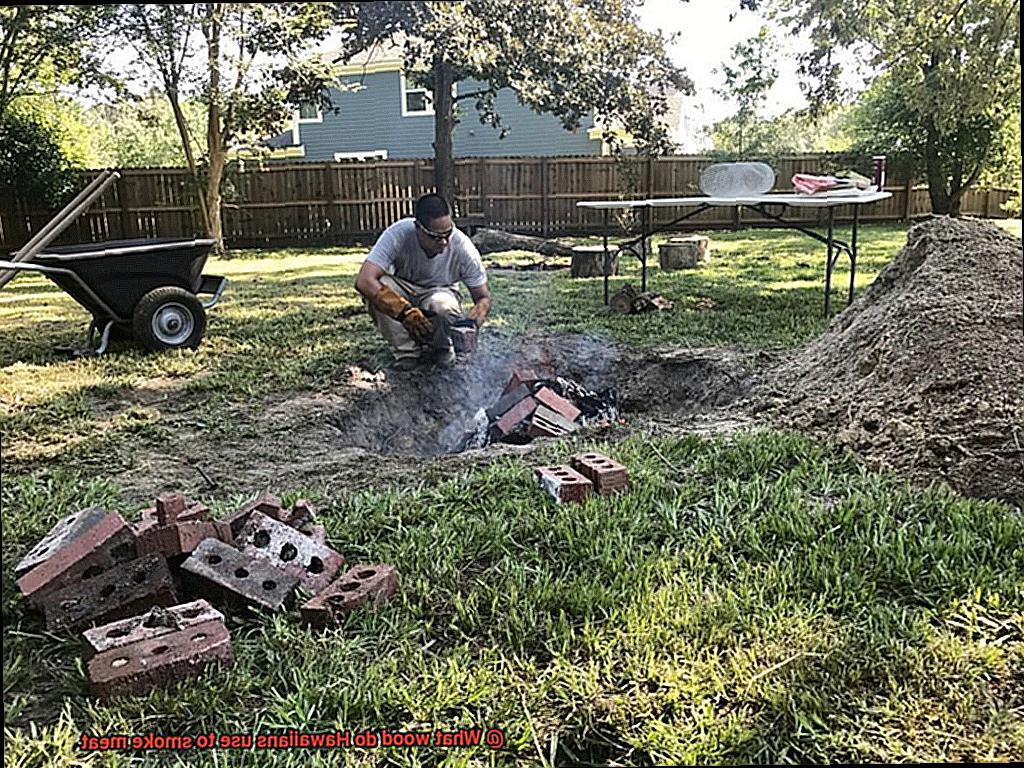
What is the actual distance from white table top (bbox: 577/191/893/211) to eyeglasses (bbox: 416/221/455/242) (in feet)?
1.06

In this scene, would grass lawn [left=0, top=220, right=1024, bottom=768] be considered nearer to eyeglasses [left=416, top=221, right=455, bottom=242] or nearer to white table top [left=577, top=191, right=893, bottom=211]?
eyeglasses [left=416, top=221, right=455, bottom=242]

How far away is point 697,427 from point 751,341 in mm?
1040

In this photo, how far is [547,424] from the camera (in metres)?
2.44

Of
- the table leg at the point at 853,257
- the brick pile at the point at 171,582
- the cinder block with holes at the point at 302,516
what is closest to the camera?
the brick pile at the point at 171,582

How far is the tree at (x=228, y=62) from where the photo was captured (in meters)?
→ 1.13

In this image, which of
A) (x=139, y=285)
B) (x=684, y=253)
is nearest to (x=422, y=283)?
(x=139, y=285)

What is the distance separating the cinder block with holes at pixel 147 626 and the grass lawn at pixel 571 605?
5 centimetres

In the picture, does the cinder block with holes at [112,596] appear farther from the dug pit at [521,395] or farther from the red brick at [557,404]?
the red brick at [557,404]

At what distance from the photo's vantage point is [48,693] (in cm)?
116

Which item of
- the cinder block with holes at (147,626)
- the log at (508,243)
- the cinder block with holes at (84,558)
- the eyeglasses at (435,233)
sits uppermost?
the eyeglasses at (435,233)

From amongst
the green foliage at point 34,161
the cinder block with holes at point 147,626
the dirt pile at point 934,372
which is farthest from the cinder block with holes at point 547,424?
the green foliage at point 34,161

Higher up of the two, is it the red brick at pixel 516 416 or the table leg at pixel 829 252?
the table leg at pixel 829 252

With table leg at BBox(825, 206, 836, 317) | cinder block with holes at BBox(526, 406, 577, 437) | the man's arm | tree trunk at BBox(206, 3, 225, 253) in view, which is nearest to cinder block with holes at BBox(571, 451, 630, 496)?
cinder block with holes at BBox(526, 406, 577, 437)

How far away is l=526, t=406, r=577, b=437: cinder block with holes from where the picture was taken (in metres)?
2.40
